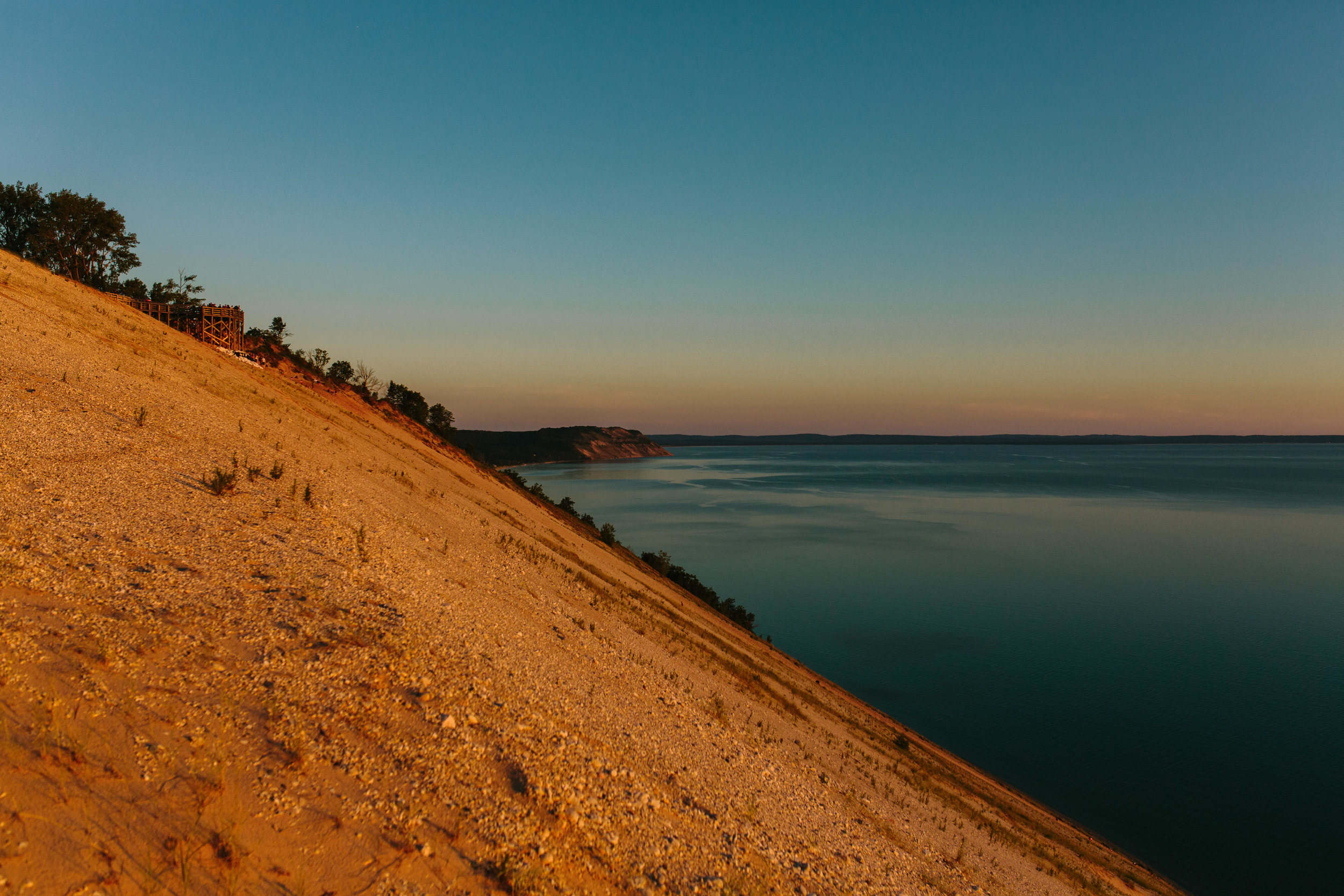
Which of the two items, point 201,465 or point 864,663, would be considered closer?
point 201,465

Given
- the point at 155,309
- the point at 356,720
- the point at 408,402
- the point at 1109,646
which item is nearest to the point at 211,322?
the point at 155,309

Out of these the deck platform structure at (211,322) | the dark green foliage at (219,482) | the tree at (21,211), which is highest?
the tree at (21,211)

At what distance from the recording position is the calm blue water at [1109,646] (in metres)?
A: 19.1

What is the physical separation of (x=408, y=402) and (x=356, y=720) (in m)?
51.9

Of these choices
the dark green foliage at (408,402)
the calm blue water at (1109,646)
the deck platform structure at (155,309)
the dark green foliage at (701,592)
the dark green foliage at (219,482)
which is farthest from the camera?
the dark green foliage at (408,402)

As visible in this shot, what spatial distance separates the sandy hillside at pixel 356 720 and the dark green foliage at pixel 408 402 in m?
34.0

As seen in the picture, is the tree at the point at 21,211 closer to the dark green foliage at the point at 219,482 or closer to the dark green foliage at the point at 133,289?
the dark green foliage at the point at 133,289

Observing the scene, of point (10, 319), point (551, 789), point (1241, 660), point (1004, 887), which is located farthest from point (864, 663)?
point (10, 319)

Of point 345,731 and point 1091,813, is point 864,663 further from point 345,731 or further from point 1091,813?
point 345,731

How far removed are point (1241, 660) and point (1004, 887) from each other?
94.6 ft

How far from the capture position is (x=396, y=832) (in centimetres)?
605

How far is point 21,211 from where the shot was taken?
1790 inches

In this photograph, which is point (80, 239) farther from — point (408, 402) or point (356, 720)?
point (356, 720)

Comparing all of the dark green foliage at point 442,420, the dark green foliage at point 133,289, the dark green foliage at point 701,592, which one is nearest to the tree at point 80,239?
the dark green foliage at point 133,289
